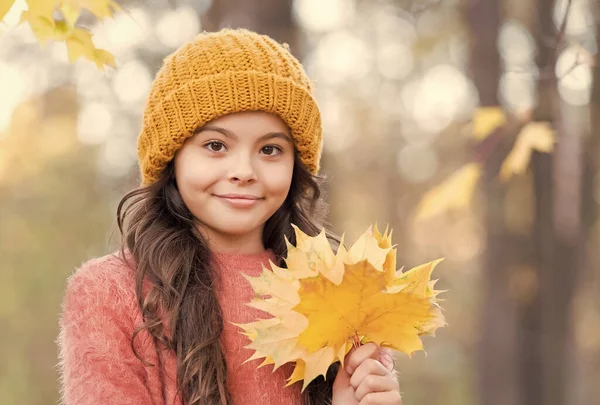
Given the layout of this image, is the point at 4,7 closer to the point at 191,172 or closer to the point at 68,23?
the point at 68,23

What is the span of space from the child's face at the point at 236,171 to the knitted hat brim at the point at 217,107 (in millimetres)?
33

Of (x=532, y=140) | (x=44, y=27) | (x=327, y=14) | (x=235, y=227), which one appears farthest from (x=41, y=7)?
(x=327, y=14)

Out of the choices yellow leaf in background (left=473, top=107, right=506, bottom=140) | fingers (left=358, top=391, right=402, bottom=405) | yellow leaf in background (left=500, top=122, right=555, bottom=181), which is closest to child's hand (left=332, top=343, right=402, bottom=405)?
fingers (left=358, top=391, right=402, bottom=405)

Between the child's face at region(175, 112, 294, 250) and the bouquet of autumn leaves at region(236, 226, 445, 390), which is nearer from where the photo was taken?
the bouquet of autumn leaves at region(236, 226, 445, 390)

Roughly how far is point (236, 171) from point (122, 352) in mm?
608

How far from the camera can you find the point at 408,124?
1416cm

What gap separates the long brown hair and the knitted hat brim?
11 cm

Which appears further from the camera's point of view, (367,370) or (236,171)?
(236,171)

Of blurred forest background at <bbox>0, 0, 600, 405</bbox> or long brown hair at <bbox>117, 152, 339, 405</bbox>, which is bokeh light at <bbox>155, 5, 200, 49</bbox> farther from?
long brown hair at <bbox>117, 152, 339, 405</bbox>

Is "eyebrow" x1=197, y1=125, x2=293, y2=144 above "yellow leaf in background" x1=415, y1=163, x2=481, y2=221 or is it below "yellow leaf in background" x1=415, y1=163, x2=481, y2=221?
above

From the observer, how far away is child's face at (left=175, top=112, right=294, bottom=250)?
243 centimetres

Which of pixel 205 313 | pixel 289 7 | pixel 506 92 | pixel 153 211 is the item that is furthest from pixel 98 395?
pixel 506 92

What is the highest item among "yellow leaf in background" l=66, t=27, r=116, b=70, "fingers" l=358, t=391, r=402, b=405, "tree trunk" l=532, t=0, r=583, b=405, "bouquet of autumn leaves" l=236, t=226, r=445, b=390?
"yellow leaf in background" l=66, t=27, r=116, b=70

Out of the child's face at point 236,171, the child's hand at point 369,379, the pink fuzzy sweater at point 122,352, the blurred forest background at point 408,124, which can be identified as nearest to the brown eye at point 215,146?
the child's face at point 236,171
